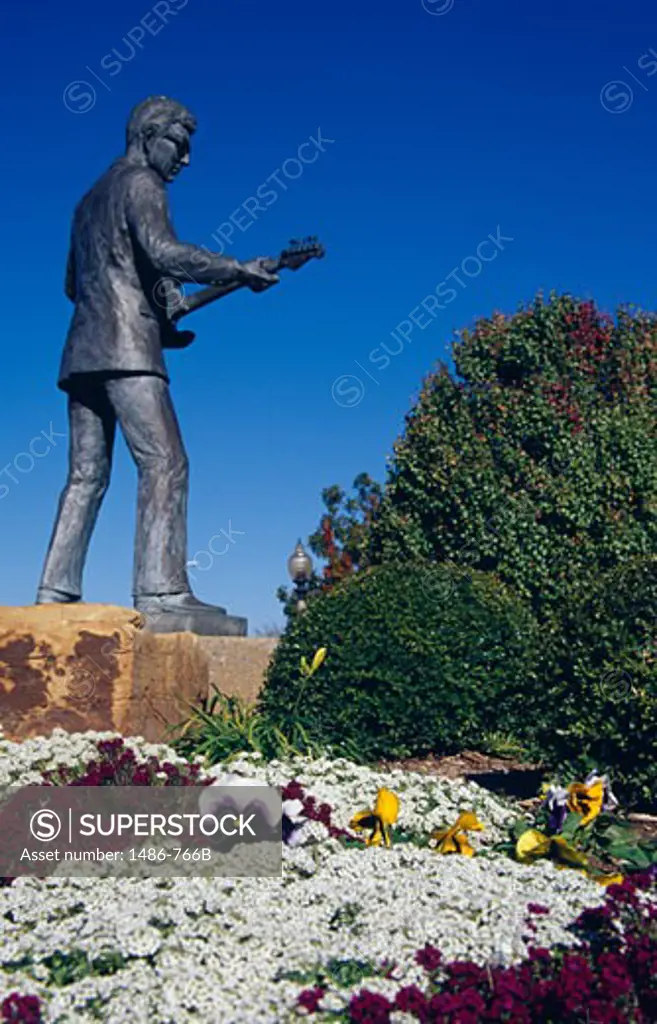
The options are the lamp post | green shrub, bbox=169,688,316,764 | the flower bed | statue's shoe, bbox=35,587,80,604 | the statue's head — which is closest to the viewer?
the flower bed

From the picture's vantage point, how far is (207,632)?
7652 millimetres

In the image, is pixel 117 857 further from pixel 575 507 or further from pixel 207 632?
pixel 575 507

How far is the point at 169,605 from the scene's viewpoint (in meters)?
7.53

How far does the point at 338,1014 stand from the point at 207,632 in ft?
16.1

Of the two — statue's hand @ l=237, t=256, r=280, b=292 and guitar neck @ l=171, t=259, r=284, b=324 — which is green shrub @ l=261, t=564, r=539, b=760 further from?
guitar neck @ l=171, t=259, r=284, b=324

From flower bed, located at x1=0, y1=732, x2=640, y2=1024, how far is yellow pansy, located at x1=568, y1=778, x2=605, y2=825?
0.62 metres

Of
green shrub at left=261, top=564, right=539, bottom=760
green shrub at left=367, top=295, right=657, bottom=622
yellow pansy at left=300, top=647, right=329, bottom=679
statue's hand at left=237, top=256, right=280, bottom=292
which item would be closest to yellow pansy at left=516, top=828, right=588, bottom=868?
green shrub at left=261, top=564, right=539, bottom=760

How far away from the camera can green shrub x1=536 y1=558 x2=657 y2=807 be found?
216 inches

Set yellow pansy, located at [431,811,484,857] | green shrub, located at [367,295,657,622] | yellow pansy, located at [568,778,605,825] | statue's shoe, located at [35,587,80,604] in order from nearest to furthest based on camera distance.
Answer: yellow pansy, located at [431,811,484,857] → yellow pansy, located at [568,778,605,825] → statue's shoe, located at [35,587,80,604] → green shrub, located at [367,295,657,622]

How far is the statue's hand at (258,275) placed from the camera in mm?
7539

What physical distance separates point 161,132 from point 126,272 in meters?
1.14

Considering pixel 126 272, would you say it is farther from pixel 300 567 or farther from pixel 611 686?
pixel 300 567

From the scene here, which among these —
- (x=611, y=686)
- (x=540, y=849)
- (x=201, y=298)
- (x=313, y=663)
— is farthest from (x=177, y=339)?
(x=540, y=849)

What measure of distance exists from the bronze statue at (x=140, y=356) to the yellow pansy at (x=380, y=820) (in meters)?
3.32
